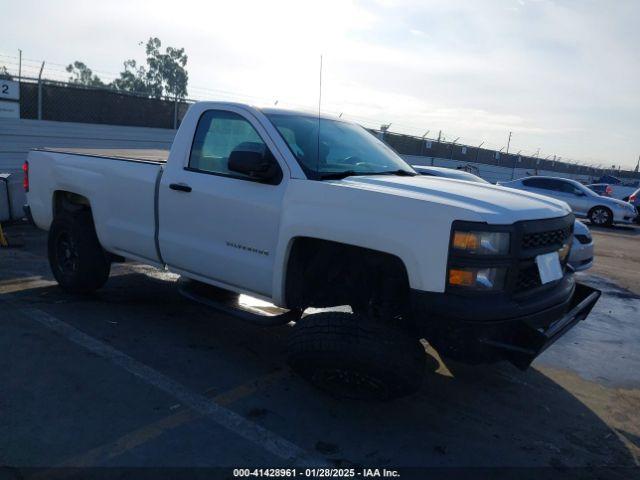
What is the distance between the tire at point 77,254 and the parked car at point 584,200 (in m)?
13.6

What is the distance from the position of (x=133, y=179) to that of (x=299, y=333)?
2.27 meters

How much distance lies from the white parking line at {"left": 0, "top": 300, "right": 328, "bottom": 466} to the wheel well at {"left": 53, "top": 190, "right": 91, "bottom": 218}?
3.91 feet

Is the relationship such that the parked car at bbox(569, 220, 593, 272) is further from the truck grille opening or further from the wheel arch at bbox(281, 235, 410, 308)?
the wheel arch at bbox(281, 235, 410, 308)

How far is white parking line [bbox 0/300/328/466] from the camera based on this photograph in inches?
121

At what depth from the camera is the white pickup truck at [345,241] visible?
122 inches

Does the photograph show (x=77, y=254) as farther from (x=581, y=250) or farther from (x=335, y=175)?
(x=581, y=250)

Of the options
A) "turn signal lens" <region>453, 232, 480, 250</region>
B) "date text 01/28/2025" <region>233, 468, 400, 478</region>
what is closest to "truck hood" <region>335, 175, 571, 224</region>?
"turn signal lens" <region>453, 232, 480, 250</region>

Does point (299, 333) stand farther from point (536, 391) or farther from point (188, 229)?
point (536, 391)

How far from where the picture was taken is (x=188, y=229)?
4.41 metres

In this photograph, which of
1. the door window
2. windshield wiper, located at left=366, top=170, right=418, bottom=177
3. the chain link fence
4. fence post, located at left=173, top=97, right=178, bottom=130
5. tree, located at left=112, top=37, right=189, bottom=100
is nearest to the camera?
windshield wiper, located at left=366, top=170, right=418, bottom=177

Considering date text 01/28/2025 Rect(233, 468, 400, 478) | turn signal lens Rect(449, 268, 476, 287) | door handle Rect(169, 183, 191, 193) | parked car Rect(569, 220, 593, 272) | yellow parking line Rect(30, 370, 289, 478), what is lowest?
yellow parking line Rect(30, 370, 289, 478)

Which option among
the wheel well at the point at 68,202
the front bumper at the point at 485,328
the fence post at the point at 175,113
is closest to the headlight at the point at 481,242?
the front bumper at the point at 485,328

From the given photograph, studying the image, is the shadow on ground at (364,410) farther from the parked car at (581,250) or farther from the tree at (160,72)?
the tree at (160,72)

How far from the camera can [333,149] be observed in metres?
4.27
